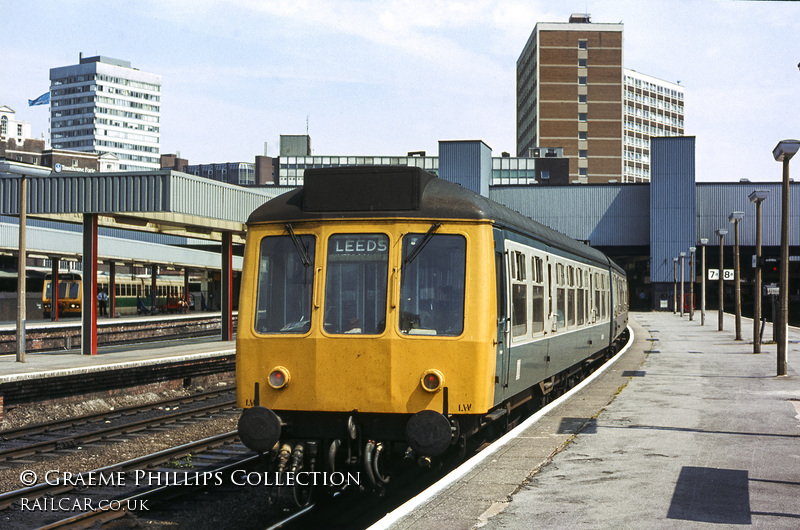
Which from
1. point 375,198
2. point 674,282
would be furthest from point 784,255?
point 674,282

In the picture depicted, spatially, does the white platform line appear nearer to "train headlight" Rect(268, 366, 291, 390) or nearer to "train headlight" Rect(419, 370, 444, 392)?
"train headlight" Rect(419, 370, 444, 392)

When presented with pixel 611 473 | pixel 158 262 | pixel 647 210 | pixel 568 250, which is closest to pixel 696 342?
pixel 568 250

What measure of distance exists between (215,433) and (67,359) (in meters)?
8.45

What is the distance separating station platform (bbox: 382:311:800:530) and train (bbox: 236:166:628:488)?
868 mm

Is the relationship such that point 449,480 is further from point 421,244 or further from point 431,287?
point 421,244

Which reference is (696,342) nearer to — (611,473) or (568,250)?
(568,250)

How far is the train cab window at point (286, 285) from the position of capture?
9023mm

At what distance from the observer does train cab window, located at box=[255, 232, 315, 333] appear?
9023mm

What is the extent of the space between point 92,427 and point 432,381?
9.74 m

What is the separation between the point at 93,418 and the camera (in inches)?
667

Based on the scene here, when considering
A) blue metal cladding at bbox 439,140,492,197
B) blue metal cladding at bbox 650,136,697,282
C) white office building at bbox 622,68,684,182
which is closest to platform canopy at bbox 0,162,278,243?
blue metal cladding at bbox 439,140,492,197

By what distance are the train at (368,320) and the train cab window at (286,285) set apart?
1 cm

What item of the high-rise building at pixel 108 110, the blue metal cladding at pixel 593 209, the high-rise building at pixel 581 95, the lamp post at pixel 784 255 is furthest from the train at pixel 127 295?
the high-rise building at pixel 108 110

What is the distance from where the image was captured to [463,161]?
73.4 meters
